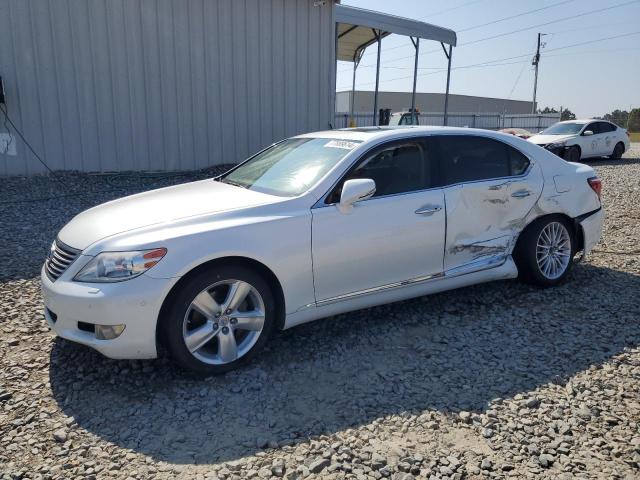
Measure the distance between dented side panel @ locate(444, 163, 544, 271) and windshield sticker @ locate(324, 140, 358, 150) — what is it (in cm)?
84

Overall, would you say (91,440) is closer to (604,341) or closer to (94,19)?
(604,341)

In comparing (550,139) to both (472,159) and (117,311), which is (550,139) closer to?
(472,159)

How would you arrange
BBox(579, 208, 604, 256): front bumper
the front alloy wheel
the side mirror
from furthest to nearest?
BBox(579, 208, 604, 256): front bumper
the side mirror
the front alloy wheel

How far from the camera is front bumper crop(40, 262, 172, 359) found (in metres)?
3.11

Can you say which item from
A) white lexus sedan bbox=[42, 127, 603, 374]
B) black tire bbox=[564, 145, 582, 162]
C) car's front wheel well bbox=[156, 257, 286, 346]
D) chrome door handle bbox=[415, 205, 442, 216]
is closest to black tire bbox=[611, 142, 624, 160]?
black tire bbox=[564, 145, 582, 162]

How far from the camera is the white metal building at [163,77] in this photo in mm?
9703

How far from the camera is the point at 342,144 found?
4.24 m

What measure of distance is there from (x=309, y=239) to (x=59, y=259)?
1.63 m

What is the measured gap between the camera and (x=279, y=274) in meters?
3.52

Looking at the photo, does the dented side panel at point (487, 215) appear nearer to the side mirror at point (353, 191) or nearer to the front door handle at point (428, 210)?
the front door handle at point (428, 210)

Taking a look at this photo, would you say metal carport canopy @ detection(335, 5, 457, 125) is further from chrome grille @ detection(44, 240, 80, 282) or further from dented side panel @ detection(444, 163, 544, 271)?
chrome grille @ detection(44, 240, 80, 282)

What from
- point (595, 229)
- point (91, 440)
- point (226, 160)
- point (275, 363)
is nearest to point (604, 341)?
point (595, 229)

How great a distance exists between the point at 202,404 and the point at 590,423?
2178 mm

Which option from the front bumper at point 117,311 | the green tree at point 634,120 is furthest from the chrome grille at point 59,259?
the green tree at point 634,120
